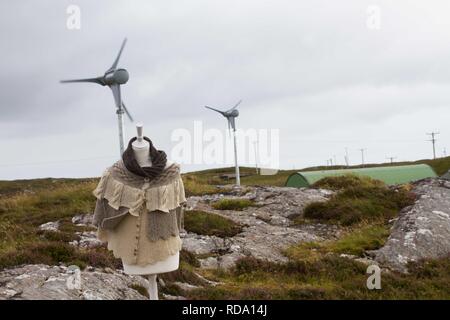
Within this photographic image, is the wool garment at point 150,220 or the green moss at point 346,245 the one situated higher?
the wool garment at point 150,220

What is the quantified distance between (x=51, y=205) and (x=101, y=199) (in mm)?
16830

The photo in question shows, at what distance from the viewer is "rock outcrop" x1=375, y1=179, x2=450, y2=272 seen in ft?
45.7

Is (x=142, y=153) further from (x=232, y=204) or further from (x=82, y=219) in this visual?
(x=232, y=204)

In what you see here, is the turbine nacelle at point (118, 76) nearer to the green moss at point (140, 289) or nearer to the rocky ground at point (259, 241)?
the rocky ground at point (259, 241)

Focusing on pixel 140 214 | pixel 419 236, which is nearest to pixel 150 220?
pixel 140 214

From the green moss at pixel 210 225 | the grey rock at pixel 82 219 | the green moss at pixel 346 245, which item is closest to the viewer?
the green moss at pixel 346 245

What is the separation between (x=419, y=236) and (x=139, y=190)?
9.32 m

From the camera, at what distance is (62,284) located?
8867mm

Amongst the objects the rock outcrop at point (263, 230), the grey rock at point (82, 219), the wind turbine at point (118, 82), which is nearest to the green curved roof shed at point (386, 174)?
the rock outcrop at point (263, 230)

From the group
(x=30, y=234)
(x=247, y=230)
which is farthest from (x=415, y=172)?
(x=30, y=234)

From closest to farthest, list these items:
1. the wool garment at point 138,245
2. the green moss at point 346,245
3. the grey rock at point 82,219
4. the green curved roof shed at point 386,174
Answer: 1. the wool garment at point 138,245
2. the green moss at point 346,245
3. the grey rock at point 82,219
4. the green curved roof shed at point 386,174

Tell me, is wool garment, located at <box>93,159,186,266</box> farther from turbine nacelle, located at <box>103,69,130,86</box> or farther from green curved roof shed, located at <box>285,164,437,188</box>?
green curved roof shed, located at <box>285,164,437,188</box>

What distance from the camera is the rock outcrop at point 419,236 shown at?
1392 centimetres
